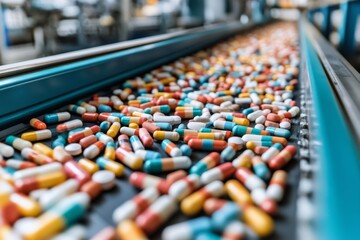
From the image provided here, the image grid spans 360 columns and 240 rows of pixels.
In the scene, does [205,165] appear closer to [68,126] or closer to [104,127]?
[104,127]

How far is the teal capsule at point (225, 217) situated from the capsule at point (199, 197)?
77 millimetres

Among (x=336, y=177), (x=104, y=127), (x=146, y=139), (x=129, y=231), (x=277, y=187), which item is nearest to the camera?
(x=336, y=177)

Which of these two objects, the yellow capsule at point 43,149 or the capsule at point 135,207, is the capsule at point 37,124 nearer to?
the yellow capsule at point 43,149

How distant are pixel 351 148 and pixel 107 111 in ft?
5.10

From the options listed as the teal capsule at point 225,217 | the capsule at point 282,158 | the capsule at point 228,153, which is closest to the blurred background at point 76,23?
the capsule at point 282,158

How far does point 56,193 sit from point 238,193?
60 centimetres

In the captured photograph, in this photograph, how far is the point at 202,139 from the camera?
158cm

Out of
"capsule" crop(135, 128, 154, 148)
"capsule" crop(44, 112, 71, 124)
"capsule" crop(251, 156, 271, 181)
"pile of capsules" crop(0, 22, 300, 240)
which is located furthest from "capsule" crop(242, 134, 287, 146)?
"capsule" crop(44, 112, 71, 124)

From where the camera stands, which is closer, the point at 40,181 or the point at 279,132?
the point at 40,181

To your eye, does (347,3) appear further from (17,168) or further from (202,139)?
(17,168)

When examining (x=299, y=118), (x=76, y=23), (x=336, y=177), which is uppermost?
(x=76, y=23)

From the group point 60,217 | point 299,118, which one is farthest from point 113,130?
point 299,118

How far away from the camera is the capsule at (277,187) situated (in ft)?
3.52

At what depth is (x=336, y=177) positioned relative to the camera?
2.57ft
